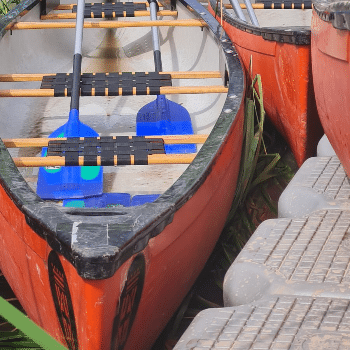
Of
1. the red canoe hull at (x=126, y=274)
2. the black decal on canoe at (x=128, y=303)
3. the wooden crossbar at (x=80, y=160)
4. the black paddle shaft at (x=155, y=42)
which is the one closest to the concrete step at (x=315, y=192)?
the red canoe hull at (x=126, y=274)

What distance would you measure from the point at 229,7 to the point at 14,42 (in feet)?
5.18

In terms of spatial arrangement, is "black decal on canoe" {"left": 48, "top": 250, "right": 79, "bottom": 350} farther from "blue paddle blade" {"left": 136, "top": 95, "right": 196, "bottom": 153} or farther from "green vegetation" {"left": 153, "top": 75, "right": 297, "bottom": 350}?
"blue paddle blade" {"left": 136, "top": 95, "right": 196, "bottom": 153}

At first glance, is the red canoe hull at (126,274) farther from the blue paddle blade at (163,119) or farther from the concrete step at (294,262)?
the blue paddle blade at (163,119)

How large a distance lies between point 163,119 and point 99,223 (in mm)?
1673

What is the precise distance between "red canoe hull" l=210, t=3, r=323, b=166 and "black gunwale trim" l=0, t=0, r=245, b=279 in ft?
2.99

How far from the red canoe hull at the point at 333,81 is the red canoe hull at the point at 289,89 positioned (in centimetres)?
73

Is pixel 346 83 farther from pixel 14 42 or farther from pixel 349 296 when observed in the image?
pixel 14 42

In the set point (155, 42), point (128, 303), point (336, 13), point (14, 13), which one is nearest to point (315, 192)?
point (336, 13)

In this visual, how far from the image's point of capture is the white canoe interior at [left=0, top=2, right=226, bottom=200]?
2896mm

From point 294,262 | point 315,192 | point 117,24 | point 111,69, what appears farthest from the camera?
point 111,69

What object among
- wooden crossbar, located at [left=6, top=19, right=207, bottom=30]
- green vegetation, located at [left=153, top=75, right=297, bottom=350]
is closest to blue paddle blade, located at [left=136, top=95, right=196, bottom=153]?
green vegetation, located at [left=153, top=75, right=297, bottom=350]

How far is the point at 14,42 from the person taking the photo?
3613mm

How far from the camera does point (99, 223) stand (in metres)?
1.57

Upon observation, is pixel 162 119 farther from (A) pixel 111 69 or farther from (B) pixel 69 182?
(A) pixel 111 69
